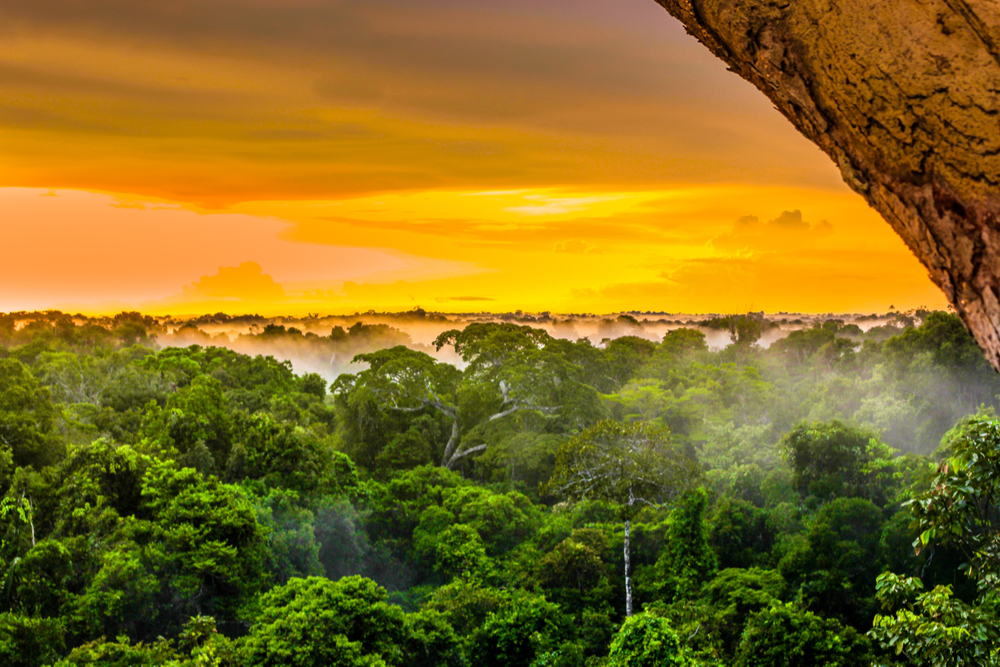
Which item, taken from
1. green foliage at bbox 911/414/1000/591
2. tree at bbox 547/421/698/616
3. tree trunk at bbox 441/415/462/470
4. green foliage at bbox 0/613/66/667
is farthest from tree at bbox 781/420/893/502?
green foliage at bbox 0/613/66/667

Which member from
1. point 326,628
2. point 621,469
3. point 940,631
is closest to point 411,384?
point 621,469

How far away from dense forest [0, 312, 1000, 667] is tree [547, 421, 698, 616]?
53 mm

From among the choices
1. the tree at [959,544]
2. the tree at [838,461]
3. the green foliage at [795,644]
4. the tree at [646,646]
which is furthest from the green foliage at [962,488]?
the tree at [838,461]

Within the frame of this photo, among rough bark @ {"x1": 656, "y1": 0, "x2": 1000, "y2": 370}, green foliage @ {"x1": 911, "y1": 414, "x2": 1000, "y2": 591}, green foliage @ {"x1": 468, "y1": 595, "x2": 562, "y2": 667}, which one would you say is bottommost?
green foliage @ {"x1": 468, "y1": 595, "x2": 562, "y2": 667}

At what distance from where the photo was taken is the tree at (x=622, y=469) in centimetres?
1424

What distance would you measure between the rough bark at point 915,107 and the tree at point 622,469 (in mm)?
13007

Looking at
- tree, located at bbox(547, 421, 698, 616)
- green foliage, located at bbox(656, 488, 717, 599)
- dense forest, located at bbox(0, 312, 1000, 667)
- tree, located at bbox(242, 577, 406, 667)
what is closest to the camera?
tree, located at bbox(242, 577, 406, 667)

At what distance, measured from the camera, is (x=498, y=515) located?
53.1 feet

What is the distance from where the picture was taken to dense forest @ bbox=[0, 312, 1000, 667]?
972cm

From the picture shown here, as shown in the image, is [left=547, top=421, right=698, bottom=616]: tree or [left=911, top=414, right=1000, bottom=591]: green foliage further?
[left=547, top=421, right=698, bottom=616]: tree

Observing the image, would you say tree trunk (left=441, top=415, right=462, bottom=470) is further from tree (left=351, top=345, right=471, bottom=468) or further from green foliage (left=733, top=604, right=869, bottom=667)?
green foliage (left=733, top=604, right=869, bottom=667)

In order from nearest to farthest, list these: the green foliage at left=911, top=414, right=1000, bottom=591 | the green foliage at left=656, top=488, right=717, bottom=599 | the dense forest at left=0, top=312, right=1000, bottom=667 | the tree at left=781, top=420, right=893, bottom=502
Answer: the green foliage at left=911, top=414, right=1000, bottom=591 < the dense forest at left=0, top=312, right=1000, bottom=667 < the green foliage at left=656, top=488, right=717, bottom=599 < the tree at left=781, top=420, right=893, bottom=502

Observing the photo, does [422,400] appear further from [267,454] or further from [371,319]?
[371,319]

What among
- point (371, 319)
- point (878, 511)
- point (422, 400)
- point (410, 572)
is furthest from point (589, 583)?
point (371, 319)
